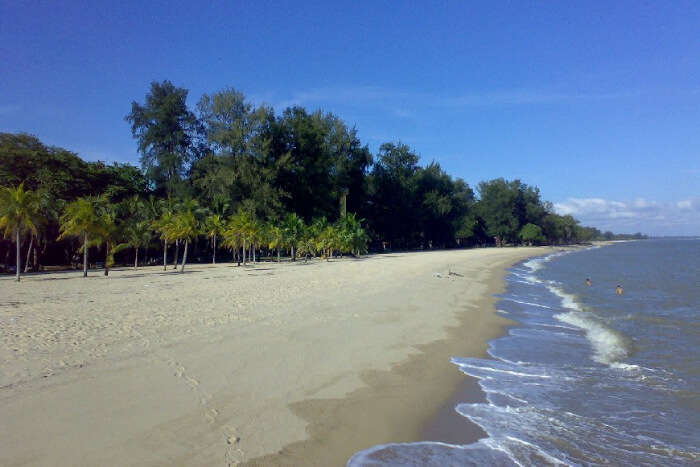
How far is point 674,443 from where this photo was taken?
6031 millimetres

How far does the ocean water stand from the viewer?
554cm

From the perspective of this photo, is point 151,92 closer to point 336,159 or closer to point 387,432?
point 336,159

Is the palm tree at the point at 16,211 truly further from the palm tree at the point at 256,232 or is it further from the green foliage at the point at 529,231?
the green foliage at the point at 529,231

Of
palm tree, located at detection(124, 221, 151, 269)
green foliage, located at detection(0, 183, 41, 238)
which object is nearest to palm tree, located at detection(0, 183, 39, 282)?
green foliage, located at detection(0, 183, 41, 238)

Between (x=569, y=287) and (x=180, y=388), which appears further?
(x=569, y=287)

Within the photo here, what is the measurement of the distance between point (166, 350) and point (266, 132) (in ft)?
134

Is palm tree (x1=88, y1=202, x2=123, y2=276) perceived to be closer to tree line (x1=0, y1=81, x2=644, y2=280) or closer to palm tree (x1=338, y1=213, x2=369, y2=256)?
tree line (x1=0, y1=81, x2=644, y2=280)

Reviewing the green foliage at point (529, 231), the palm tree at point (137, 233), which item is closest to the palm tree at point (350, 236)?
the palm tree at point (137, 233)

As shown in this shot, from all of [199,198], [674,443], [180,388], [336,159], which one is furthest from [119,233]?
[336,159]

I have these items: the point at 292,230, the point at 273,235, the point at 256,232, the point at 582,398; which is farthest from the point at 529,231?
the point at 582,398

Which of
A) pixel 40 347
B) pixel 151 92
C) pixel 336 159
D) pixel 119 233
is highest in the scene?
pixel 151 92

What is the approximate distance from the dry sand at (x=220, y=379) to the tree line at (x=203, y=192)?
57.0 ft

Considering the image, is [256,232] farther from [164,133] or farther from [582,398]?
[582,398]

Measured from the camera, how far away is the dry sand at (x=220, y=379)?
5.10 metres
